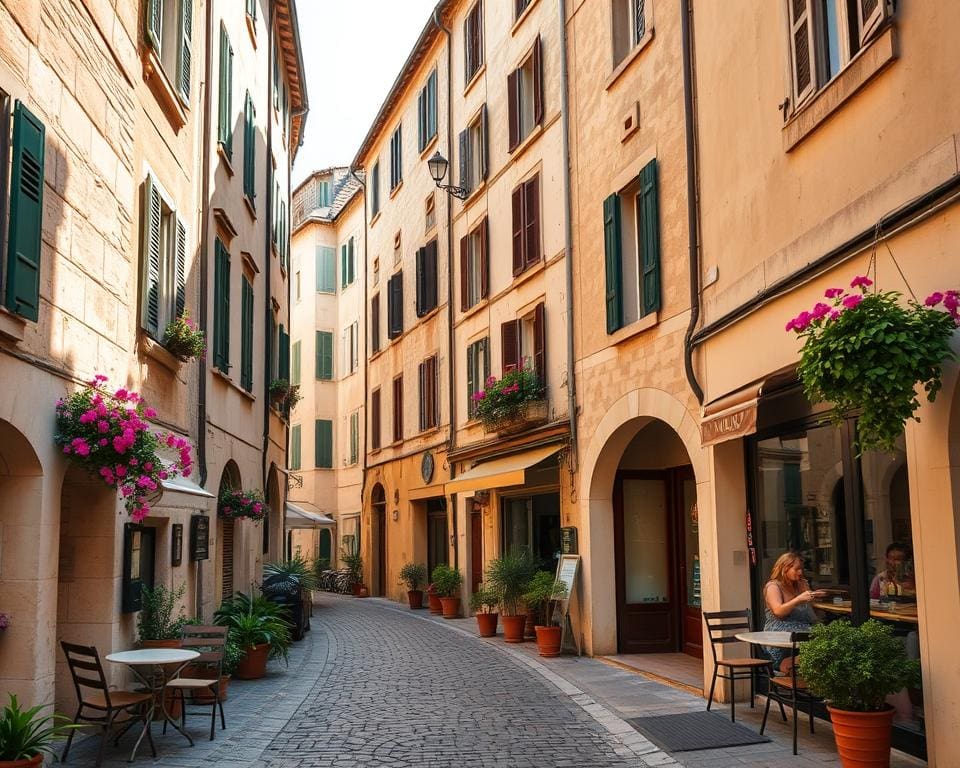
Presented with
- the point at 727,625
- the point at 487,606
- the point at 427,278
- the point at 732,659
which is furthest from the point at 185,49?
the point at 427,278

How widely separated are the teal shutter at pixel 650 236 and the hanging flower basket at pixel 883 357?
528 cm

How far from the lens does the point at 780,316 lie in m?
8.29

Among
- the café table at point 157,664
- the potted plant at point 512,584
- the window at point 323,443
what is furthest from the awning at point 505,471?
the window at point 323,443

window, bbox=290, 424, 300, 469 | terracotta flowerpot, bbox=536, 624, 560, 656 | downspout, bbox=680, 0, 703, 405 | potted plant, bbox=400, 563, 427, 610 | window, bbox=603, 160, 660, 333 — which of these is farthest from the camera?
window, bbox=290, 424, 300, 469

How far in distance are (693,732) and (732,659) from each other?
3.92ft

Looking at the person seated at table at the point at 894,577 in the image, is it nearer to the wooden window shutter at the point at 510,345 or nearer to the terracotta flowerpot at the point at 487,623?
the terracotta flowerpot at the point at 487,623

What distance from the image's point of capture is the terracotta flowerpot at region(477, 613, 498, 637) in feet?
51.9

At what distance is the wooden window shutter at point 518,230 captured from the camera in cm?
1647

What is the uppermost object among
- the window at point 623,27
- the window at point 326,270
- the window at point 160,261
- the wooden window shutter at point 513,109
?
the window at point 326,270

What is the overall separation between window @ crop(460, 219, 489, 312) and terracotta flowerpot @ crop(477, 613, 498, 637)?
591 cm

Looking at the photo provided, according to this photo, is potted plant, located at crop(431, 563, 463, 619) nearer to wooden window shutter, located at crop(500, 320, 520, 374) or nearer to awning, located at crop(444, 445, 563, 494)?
awning, located at crop(444, 445, 563, 494)

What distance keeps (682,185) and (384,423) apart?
53.3 feet

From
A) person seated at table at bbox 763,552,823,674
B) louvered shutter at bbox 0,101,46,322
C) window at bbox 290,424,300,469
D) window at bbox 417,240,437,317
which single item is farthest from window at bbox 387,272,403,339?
louvered shutter at bbox 0,101,46,322

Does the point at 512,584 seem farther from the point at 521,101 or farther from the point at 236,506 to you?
the point at 521,101
